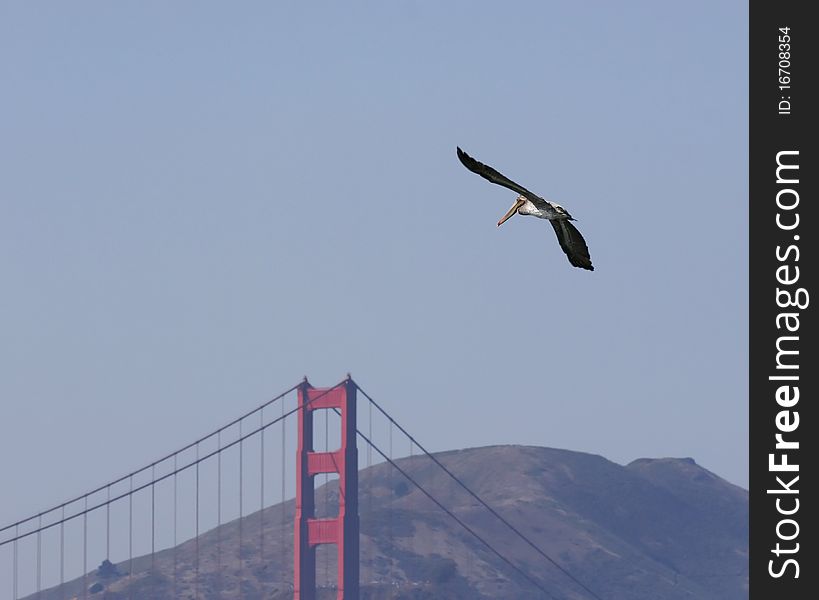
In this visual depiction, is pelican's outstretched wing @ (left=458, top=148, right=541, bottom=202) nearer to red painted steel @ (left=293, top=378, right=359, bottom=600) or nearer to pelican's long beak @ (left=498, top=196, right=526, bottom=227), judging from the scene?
pelican's long beak @ (left=498, top=196, right=526, bottom=227)

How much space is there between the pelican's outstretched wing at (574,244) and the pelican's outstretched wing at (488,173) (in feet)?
4.54

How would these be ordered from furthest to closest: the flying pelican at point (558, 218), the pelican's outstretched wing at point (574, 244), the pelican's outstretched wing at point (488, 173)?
the pelican's outstretched wing at point (574, 244), the flying pelican at point (558, 218), the pelican's outstretched wing at point (488, 173)

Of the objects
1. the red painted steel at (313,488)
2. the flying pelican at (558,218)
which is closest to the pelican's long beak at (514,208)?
the flying pelican at (558,218)

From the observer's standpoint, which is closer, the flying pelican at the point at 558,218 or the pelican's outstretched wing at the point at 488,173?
the pelican's outstretched wing at the point at 488,173

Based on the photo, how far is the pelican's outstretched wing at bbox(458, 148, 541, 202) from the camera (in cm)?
2859

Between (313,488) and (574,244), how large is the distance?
151832 millimetres

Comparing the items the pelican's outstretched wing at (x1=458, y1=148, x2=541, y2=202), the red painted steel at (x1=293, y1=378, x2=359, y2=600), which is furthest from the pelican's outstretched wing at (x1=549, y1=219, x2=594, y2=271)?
the red painted steel at (x1=293, y1=378, x2=359, y2=600)

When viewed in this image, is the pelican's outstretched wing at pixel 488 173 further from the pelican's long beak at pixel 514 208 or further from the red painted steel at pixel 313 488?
the red painted steel at pixel 313 488

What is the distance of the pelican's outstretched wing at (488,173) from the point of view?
28.6 meters

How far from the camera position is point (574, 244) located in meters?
30.5
